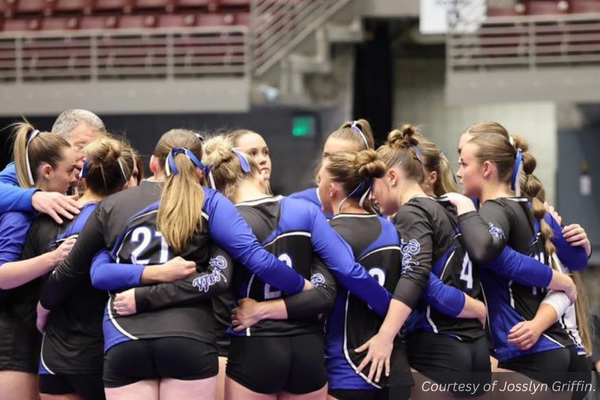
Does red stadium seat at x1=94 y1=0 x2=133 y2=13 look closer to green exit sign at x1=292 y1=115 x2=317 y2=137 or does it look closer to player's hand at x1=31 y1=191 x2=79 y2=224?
green exit sign at x1=292 y1=115 x2=317 y2=137

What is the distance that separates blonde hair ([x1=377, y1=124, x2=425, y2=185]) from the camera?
3787 mm

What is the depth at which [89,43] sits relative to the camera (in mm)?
10641

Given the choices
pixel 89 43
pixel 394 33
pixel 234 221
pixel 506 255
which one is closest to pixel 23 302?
pixel 234 221

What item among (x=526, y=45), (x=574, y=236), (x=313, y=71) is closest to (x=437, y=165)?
(x=574, y=236)

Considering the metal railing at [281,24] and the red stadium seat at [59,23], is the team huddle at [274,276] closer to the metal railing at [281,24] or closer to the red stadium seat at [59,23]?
the metal railing at [281,24]

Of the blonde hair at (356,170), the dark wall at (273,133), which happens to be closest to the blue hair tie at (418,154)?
the blonde hair at (356,170)

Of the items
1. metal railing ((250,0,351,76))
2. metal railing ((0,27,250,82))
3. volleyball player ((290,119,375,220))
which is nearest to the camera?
volleyball player ((290,119,375,220))

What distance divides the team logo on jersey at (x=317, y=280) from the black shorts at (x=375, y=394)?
1.38 ft

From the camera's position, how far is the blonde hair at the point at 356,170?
353cm

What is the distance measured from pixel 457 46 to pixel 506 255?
7.25 metres

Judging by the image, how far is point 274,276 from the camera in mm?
3295

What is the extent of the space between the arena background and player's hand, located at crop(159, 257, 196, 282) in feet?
22.2

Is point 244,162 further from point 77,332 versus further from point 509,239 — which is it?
point 509,239

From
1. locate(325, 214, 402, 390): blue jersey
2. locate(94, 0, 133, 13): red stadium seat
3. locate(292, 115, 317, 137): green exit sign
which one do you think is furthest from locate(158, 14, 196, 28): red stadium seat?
locate(325, 214, 402, 390): blue jersey
